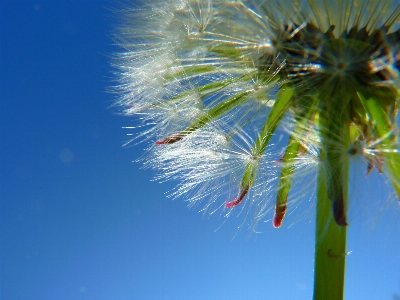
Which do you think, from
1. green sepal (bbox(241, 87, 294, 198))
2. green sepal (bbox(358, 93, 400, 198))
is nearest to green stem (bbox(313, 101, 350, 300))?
green sepal (bbox(358, 93, 400, 198))

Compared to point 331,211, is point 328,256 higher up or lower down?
lower down

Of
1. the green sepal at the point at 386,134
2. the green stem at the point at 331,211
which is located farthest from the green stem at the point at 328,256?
the green sepal at the point at 386,134

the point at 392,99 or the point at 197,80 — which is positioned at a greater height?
the point at 197,80

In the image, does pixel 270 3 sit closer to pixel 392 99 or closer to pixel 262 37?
pixel 262 37

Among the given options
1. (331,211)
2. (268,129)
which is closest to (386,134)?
(331,211)

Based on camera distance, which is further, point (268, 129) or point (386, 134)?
point (268, 129)

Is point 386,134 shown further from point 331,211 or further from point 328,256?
point 328,256

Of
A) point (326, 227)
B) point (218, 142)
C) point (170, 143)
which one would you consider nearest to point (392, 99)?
point (326, 227)

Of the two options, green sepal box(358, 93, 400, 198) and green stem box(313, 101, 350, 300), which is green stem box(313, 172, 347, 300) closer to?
green stem box(313, 101, 350, 300)
